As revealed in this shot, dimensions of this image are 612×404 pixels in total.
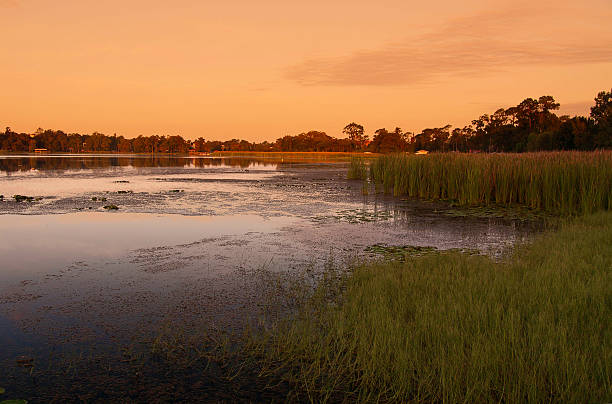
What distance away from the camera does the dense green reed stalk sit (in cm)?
1252

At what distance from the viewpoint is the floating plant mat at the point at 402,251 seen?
7.54 m

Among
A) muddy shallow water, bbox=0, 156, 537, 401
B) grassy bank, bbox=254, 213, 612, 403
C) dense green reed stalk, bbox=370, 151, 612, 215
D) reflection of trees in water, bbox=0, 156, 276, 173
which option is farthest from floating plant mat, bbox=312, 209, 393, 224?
reflection of trees in water, bbox=0, 156, 276, 173

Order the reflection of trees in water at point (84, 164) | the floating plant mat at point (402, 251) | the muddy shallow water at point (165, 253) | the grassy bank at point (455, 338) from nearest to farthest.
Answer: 1. the grassy bank at point (455, 338)
2. the muddy shallow water at point (165, 253)
3. the floating plant mat at point (402, 251)
4. the reflection of trees in water at point (84, 164)

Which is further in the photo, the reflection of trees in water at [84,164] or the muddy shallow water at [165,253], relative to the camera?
the reflection of trees in water at [84,164]

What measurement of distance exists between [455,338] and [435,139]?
12668cm

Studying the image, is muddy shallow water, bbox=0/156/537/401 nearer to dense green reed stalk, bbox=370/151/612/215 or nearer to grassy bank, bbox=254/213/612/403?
grassy bank, bbox=254/213/612/403

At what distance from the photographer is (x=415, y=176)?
61.3 feet

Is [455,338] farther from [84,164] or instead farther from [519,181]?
[84,164]

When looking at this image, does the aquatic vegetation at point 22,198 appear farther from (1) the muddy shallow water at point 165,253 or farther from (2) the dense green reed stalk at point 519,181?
(2) the dense green reed stalk at point 519,181

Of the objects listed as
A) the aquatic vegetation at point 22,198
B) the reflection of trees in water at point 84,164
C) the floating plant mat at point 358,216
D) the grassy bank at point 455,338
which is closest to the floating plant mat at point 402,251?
the grassy bank at point 455,338

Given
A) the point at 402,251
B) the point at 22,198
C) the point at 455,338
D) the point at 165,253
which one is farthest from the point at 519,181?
the point at 22,198

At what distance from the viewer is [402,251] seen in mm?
7926

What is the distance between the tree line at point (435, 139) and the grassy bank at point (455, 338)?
22.2 metres

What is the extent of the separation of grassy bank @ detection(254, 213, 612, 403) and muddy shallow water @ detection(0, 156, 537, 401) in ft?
3.57
